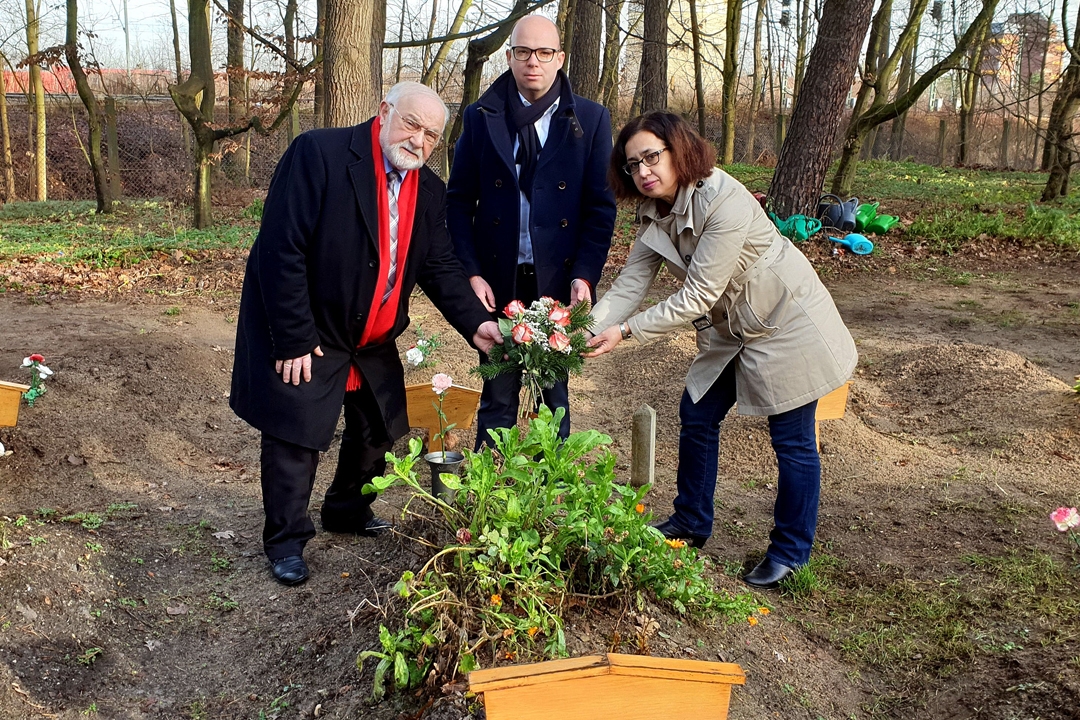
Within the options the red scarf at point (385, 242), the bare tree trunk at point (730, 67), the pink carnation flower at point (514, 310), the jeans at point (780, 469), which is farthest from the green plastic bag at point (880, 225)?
the red scarf at point (385, 242)

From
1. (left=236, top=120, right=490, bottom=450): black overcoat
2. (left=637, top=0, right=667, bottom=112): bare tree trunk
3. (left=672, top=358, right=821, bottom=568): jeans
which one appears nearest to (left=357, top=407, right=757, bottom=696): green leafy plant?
(left=672, top=358, right=821, bottom=568): jeans

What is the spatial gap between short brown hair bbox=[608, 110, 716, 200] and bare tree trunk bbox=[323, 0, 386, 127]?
4285 millimetres

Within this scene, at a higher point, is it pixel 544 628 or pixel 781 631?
pixel 544 628

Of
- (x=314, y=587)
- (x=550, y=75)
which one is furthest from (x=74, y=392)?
(x=550, y=75)

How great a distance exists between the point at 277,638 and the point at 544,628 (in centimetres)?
115

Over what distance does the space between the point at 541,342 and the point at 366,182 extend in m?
0.84

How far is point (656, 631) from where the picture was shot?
2.61 m

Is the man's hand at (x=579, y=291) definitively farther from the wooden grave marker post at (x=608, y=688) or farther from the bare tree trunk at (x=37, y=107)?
the bare tree trunk at (x=37, y=107)

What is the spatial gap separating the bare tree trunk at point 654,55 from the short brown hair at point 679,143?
34.3 feet

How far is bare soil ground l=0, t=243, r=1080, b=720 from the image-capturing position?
2689 mm

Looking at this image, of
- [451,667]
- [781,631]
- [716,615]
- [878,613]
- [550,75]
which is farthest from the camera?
[550,75]

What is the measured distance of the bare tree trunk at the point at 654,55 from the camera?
1309 cm

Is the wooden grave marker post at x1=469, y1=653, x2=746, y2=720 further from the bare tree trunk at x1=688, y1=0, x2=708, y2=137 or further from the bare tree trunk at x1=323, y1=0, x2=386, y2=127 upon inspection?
the bare tree trunk at x1=688, y1=0, x2=708, y2=137

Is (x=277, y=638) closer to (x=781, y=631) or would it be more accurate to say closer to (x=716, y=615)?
(x=716, y=615)
